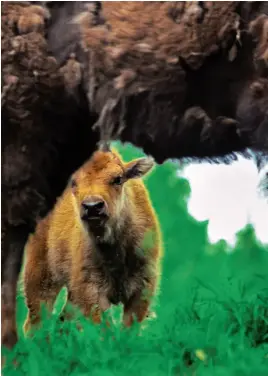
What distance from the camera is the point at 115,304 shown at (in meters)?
2.17

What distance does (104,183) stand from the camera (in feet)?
7.16

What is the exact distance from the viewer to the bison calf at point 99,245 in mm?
2178

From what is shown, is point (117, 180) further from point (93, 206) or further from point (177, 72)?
point (177, 72)

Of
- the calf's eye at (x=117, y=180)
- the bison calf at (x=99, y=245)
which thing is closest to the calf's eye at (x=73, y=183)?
the bison calf at (x=99, y=245)

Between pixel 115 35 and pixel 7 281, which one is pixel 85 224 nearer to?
pixel 7 281

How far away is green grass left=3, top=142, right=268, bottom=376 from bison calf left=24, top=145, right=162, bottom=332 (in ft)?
0.14

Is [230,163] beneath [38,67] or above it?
beneath

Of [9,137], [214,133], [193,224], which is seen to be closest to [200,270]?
[193,224]

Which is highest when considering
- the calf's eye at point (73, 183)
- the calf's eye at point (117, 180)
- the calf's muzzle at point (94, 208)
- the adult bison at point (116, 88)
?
the adult bison at point (116, 88)

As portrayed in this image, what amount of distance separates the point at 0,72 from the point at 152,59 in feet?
1.89

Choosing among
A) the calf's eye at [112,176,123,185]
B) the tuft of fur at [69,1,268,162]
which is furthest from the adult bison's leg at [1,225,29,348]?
the tuft of fur at [69,1,268,162]

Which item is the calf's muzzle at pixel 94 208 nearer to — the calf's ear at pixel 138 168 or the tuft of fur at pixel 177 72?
the calf's ear at pixel 138 168

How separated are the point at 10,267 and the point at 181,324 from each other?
2.22 feet

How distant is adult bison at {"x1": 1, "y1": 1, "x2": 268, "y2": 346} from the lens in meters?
2.18
